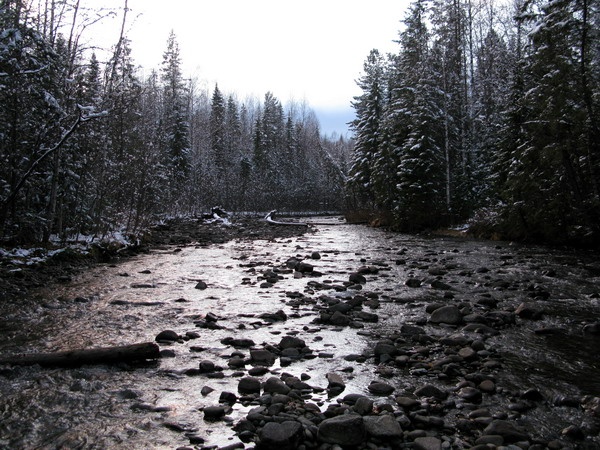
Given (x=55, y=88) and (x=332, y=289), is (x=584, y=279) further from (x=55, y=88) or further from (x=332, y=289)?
(x=55, y=88)

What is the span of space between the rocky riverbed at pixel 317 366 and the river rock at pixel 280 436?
0.04 ft

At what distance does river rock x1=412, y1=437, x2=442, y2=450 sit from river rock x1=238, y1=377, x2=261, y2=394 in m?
1.60

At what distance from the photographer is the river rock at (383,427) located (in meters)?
3.18

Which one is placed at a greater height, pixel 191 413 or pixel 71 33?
pixel 71 33

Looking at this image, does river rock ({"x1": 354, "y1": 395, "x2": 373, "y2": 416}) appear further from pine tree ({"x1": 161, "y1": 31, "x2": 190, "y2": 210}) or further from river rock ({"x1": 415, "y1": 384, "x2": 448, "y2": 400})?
pine tree ({"x1": 161, "y1": 31, "x2": 190, "y2": 210})

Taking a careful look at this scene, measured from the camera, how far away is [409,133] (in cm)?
2597

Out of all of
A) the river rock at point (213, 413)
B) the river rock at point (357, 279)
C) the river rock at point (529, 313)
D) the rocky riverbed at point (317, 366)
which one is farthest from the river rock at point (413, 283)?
the river rock at point (213, 413)

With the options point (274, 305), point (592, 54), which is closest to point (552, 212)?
point (592, 54)

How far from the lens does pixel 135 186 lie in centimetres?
1991

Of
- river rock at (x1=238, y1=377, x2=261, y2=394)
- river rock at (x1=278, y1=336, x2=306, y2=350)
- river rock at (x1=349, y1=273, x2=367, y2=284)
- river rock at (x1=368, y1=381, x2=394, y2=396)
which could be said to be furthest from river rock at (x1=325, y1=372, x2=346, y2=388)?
river rock at (x1=349, y1=273, x2=367, y2=284)

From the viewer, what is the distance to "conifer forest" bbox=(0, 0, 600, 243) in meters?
11.0

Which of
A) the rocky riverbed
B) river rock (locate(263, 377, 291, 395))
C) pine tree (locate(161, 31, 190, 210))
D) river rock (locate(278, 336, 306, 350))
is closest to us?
the rocky riverbed

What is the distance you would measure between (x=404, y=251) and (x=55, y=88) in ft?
40.4

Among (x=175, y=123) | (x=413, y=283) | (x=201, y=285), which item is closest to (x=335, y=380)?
(x=413, y=283)
